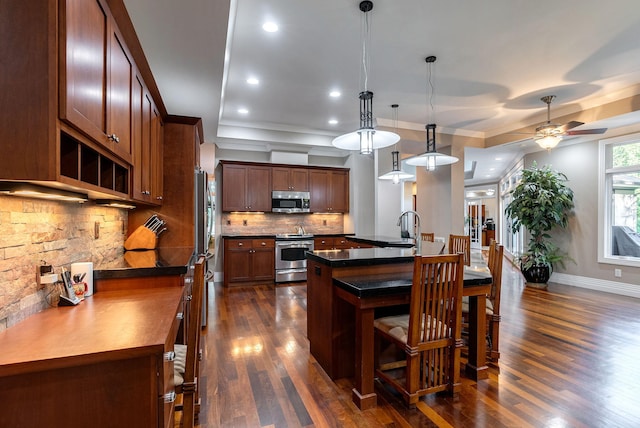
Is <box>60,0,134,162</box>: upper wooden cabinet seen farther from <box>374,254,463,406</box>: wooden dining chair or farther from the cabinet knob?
<box>374,254,463,406</box>: wooden dining chair

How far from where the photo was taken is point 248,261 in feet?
19.4

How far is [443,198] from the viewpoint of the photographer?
6.43 metres

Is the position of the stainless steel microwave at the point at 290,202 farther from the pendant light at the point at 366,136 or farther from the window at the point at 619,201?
the window at the point at 619,201

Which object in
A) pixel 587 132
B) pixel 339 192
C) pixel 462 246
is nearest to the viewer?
pixel 587 132

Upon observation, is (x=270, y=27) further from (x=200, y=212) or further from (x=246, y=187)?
(x=246, y=187)

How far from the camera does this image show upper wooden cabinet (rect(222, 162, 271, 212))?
609 centimetres

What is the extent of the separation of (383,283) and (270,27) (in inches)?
98.9

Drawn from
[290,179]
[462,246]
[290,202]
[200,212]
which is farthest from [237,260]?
[462,246]

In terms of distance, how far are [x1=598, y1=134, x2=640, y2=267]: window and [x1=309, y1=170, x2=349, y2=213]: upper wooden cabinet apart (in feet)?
15.1

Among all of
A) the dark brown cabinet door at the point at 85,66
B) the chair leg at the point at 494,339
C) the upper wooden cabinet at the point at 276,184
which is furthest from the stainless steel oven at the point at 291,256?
the dark brown cabinet door at the point at 85,66

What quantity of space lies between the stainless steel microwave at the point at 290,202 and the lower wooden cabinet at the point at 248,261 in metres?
0.75

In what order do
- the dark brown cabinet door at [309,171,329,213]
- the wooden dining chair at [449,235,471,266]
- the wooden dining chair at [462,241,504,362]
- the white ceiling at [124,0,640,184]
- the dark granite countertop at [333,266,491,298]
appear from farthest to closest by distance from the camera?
the dark brown cabinet door at [309,171,329,213] < the wooden dining chair at [449,235,471,266] < the wooden dining chair at [462,241,504,362] < the white ceiling at [124,0,640,184] < the dark granite countertop at [333,266,491,298]

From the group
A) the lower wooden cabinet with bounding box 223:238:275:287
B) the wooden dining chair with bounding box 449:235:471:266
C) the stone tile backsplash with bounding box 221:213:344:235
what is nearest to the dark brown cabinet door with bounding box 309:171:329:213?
the stone tile backsplash with bounding box 221:213:344:235

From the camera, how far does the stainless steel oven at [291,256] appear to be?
606 cm
